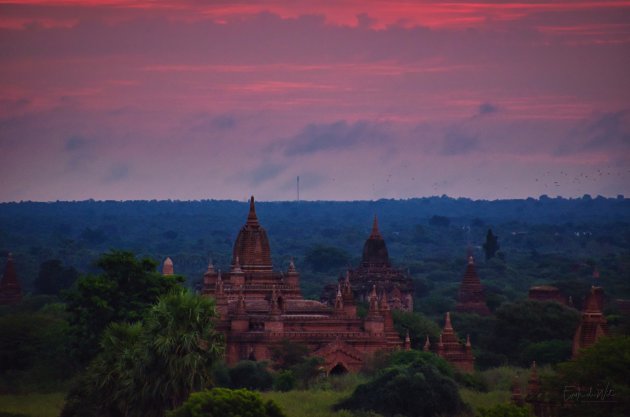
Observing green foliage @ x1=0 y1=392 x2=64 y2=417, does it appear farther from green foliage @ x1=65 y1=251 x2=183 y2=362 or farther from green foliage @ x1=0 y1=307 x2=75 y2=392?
green foliage @ x1=65 y1=251 x2=183 y2=362

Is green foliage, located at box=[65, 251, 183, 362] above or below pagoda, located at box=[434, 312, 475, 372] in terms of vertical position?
above

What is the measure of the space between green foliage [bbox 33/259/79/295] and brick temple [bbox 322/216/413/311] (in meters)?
29.5

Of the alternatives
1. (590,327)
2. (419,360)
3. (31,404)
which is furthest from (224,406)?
(419,360)

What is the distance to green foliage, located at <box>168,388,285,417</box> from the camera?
45844 millimetres

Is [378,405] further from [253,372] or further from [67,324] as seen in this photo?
[67,324]

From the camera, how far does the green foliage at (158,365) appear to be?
51.9 metres

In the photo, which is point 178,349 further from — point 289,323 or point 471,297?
point 471,297

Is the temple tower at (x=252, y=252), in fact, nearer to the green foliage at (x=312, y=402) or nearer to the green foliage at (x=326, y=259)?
the green foliage at (x=312, y=402)

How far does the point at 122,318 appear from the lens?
67438mm

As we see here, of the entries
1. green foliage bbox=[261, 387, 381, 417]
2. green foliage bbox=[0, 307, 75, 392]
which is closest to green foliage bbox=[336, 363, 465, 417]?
green foliage bbox=[261, 387, 381, 417]

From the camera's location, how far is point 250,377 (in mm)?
65625

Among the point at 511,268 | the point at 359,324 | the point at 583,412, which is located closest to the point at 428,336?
the point at 359,324

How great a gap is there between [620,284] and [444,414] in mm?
103560

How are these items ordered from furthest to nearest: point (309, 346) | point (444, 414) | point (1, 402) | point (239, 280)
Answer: point (239, 280)
point (309, 346)
point (1, 402)
point (444, 414)
